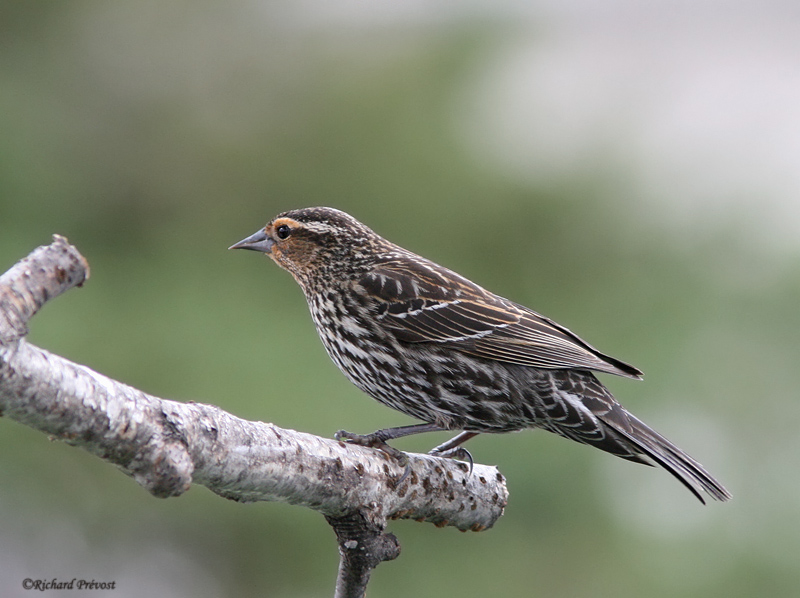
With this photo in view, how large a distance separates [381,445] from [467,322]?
30.9 inches

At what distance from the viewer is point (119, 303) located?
6273 mm

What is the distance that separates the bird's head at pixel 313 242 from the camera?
3.73m

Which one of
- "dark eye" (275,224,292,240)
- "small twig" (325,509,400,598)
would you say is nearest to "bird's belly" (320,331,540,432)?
"dark eye" (275,224,292,240)

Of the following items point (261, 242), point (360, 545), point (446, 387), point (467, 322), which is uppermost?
point (261, 242)

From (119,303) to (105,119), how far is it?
4.74 feet

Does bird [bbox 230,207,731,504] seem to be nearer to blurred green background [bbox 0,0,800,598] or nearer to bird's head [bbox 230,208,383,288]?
bird's head [bbox 230,208,383,288]

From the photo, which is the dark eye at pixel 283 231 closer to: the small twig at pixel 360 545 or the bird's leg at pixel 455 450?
the bird's leg at pixel 455 450

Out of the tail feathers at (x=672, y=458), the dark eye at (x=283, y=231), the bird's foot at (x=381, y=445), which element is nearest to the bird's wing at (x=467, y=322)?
the tail feathers at (x=672, y=458)

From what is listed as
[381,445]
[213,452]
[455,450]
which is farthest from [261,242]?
[213,452]

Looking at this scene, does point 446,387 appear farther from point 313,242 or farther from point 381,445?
point 313,242

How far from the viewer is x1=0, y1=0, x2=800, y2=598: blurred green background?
5078 mm

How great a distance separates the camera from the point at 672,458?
306 centimetres

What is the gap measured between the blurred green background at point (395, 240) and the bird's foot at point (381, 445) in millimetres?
2297

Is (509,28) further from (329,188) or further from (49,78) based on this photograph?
(49,78)
